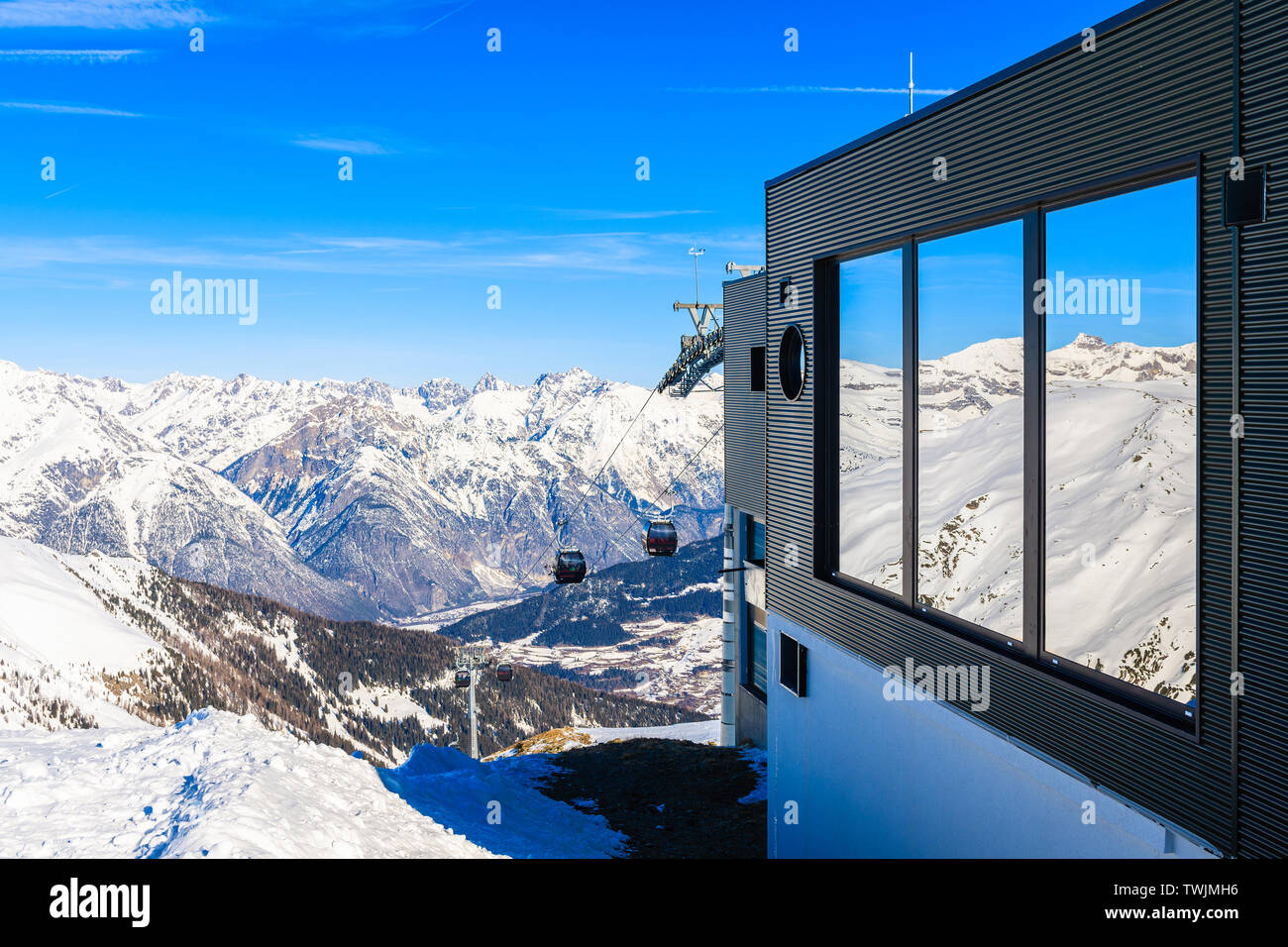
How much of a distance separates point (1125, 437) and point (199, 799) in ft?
23.4

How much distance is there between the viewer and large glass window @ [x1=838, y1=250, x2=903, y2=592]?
7582 mm

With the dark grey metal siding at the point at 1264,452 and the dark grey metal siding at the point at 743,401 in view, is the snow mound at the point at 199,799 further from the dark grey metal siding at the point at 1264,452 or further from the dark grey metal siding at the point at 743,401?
the dark grey metal siding at the point at 743,401

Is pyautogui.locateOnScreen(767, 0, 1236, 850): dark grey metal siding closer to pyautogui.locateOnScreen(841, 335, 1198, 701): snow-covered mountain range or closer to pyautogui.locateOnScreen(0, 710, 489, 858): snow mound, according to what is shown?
pyautogui.locateOnScreen(841, 335, 1198, 701): snow-covered mountain range

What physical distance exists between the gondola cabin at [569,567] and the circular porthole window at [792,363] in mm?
11818

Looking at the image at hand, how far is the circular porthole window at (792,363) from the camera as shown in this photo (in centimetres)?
910

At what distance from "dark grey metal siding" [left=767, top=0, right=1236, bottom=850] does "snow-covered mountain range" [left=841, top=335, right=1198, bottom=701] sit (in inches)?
8.5

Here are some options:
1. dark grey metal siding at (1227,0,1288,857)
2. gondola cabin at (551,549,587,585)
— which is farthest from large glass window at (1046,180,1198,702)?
gondola cabin at (551,549,587,585)

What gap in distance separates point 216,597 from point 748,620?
125207 mm

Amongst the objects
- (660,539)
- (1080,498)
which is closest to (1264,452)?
(1080,498)

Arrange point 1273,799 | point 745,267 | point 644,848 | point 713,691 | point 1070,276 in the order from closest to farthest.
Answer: point 1273,799 → point 1070,276 → point 644,848 → point 745,267 → point 713,691
